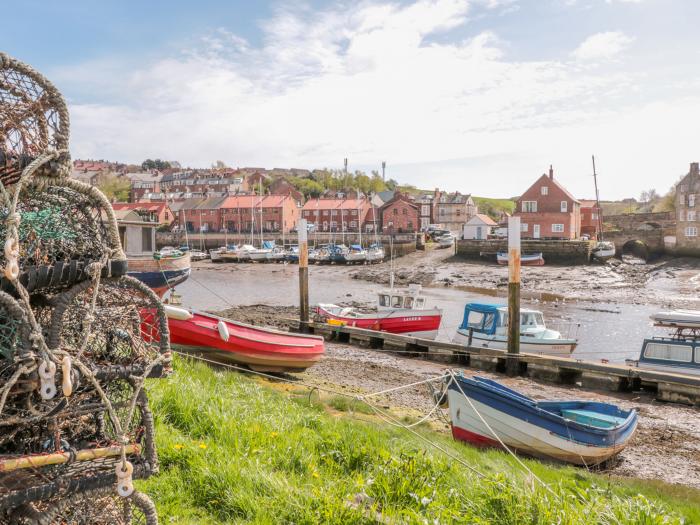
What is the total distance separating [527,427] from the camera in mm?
9672

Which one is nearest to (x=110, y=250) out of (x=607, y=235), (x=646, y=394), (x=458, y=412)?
(x=458, y=412)

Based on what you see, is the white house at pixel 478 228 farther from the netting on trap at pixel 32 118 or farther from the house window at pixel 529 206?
the netting on trap at pixel 32 118

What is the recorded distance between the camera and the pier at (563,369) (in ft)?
45.8

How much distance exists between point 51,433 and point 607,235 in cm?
6849

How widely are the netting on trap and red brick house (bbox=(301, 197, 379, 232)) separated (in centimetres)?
7762

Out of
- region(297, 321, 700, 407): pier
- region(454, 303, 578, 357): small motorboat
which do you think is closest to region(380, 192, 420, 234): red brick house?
region(297, 321, 700, 407): pier

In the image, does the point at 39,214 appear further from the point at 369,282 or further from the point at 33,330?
the point at 369,282

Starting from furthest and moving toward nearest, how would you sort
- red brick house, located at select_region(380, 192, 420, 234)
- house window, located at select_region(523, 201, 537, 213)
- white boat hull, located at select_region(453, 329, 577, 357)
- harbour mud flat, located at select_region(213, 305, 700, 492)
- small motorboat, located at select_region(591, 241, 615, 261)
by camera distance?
1. red brick house, located at select_region(380, 192, 420, 234)
2. house window, located at select_region(523, 201, 537, 213)
3. small motorboat, located at select_region(591, 241, 615, 261)
4. white boat hull, located at select_region(453, 329, 577, 357)
5. harbour mud flat, located at select_region(213, 305, 700, 492)

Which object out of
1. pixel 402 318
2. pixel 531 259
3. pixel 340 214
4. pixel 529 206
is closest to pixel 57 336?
pixel 402 318

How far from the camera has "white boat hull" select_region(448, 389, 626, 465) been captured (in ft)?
31.5

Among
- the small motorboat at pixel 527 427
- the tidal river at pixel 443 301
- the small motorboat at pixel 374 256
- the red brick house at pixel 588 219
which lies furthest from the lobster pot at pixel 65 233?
the red brick house at pixel 588 219

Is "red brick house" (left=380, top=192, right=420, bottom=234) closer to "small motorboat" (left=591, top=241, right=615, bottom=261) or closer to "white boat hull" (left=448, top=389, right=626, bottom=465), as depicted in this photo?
"small motorboat" (left=591, top=241, right=615, bottom=261)

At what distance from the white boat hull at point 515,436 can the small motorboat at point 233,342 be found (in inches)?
205

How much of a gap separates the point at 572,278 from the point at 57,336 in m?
48.9
